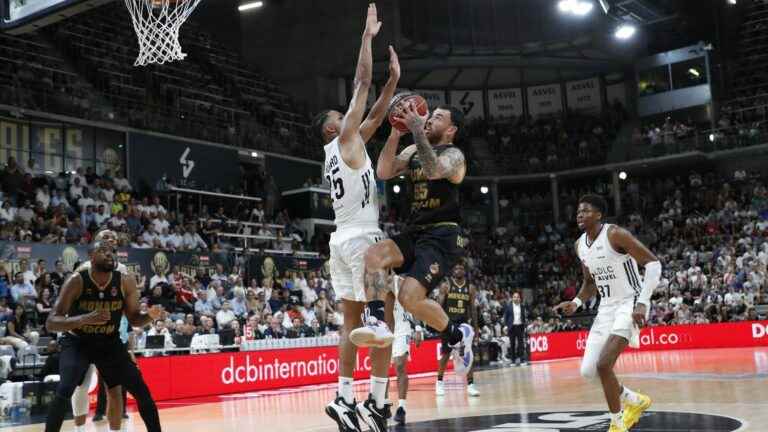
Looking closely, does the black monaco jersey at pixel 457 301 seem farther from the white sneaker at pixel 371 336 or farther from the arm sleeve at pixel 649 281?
the white sneaker at pixel 371 336

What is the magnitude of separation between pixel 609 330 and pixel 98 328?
14.7 feet

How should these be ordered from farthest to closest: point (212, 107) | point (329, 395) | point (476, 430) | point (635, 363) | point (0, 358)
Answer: point (212, 107) → point (635, 363) → point (329, 395) → point (0, 358) → point (476, 430)

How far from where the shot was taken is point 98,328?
6879 millimetres

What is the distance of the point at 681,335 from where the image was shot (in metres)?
26.9

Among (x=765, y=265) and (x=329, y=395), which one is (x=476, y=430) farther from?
(x=765, y=265)

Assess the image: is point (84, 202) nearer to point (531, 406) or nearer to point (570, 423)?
point (531, 406)

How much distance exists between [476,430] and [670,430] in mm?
1768

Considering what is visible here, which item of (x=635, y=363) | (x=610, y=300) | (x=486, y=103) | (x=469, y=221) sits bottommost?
(x=635, y=363)

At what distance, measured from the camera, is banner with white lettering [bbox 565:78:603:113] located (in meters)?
43.5

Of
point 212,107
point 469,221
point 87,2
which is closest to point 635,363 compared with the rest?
point 87,2

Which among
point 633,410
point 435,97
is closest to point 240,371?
point 633,410

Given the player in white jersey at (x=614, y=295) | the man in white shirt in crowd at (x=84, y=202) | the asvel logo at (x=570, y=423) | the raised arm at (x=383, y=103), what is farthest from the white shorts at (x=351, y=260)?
the man in white shirt in crowd at (x=84, y=202)

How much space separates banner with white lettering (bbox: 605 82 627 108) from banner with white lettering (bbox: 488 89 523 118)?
4.59m

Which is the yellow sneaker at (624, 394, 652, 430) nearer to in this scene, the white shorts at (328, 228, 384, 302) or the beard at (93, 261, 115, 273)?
the white shorts at (328, 228, 384, 302)
